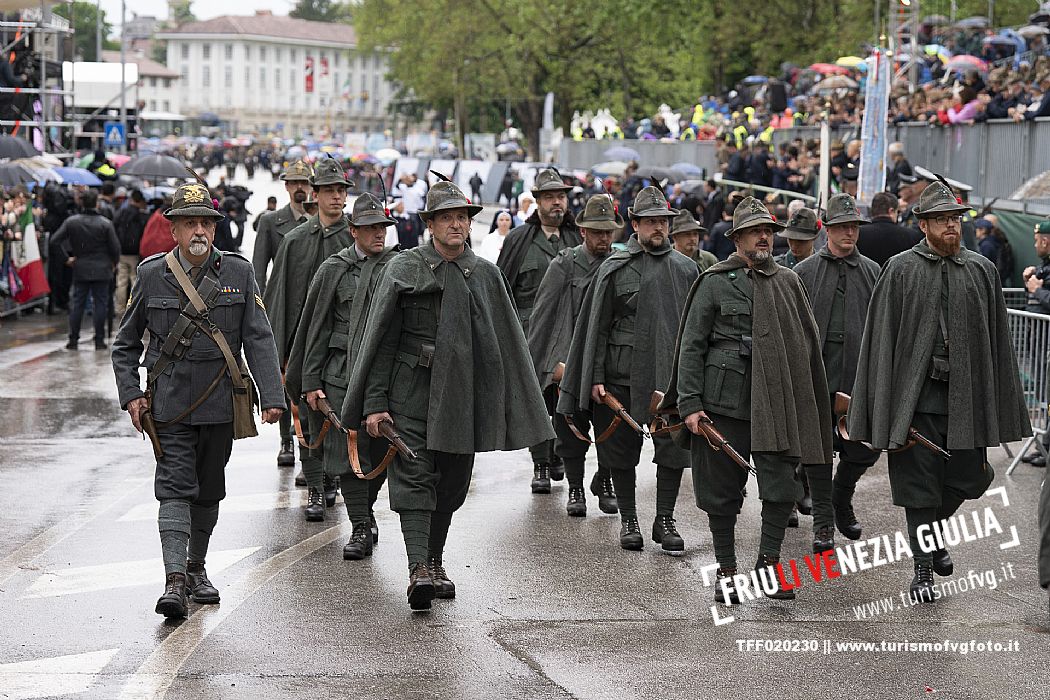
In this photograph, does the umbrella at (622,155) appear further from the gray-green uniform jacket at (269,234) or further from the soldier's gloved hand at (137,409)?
the soldier's gloved hand at (137,409)

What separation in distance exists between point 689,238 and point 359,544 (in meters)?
3.05

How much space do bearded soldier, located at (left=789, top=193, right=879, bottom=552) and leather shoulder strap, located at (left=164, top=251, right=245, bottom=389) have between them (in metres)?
3.57

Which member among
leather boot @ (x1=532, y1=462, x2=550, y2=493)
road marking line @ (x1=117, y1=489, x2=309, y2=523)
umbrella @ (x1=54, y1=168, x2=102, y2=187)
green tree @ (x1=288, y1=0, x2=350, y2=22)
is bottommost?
road marking line @ (x1=117, y1=489, x2=309, y2=523)

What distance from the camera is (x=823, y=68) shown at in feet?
119

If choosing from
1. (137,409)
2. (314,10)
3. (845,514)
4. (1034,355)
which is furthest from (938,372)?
(314,10)

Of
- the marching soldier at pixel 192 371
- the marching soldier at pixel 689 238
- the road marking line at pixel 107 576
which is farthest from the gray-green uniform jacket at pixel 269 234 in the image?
the marching soldier at pixel 192 371

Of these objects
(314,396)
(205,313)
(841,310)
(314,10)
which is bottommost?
(314,396)

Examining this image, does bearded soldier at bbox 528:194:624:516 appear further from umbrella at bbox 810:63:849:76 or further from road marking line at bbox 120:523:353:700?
umbrella at bbox 810:63:849:76

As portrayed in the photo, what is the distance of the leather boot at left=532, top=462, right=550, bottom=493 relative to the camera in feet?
36.9

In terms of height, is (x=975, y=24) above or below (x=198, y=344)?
above

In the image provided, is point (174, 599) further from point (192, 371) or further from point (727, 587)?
point (727, 587)

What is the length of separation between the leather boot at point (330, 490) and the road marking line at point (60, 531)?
1.32 metres

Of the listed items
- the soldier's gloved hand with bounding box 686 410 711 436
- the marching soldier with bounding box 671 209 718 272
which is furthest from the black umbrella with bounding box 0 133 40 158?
the soldier's gloved hand with bounding box 686 410 711 436

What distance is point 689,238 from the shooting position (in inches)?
414
